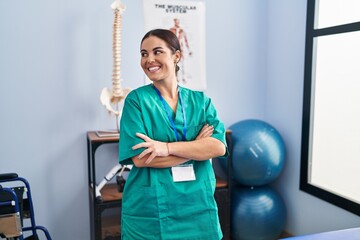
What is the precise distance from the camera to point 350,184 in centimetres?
227

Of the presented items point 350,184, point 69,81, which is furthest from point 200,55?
point 350,184

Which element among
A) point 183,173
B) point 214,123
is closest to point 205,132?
point 214,123

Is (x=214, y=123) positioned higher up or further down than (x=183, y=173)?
higher up

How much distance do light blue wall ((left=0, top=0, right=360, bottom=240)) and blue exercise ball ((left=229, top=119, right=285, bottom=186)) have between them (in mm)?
236

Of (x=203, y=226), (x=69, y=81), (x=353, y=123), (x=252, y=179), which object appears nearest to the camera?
(x=203, y=226)

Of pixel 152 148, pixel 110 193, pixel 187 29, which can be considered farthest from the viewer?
pixel 187 29

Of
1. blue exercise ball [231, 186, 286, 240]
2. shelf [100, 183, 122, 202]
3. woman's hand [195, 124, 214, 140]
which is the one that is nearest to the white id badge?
woman's hand [195, 124, 214, 140]

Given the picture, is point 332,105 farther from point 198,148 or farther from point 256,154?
point 198,148

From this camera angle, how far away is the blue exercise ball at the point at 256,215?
8.27 ft

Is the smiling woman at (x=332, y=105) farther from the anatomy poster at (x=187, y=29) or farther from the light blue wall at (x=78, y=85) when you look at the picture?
the anatomy poster at (x=187, y=29)

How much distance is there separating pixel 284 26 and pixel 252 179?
1263 mm

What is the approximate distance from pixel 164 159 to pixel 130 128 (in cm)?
18

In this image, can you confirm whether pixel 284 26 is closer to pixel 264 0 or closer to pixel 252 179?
pixel 264 0

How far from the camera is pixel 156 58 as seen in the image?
138 cm
